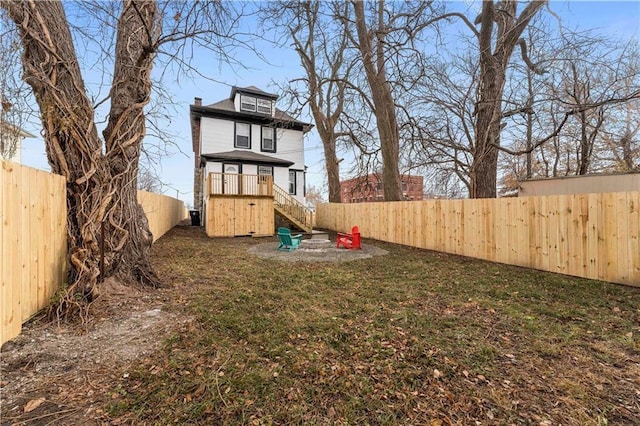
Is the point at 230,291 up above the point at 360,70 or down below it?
below

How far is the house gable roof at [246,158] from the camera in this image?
615 inches

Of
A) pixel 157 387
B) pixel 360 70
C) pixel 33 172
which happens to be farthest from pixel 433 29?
pixel 157 387

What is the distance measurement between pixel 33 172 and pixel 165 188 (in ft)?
8.68

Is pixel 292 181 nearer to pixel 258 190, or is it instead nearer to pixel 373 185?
pixel 373 185

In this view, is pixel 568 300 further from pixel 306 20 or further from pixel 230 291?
pixel 306 20

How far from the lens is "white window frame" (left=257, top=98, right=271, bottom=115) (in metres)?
18.2

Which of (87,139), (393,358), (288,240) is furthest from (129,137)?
(288,240)

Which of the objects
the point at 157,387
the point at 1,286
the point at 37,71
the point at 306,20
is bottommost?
the point at 157,387

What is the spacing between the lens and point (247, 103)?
17.9 metres

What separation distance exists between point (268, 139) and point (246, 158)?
2771 millimetres

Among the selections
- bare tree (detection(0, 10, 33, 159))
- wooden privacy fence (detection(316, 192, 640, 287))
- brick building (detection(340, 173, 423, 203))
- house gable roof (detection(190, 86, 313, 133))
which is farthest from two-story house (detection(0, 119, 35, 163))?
house gable roof (detection(190, 86, 313, 133))

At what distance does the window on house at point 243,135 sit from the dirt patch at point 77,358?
48.7ft

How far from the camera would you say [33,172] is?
3.01 meters

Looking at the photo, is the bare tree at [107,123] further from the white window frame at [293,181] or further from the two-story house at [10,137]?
the white window frame at [293,181]
